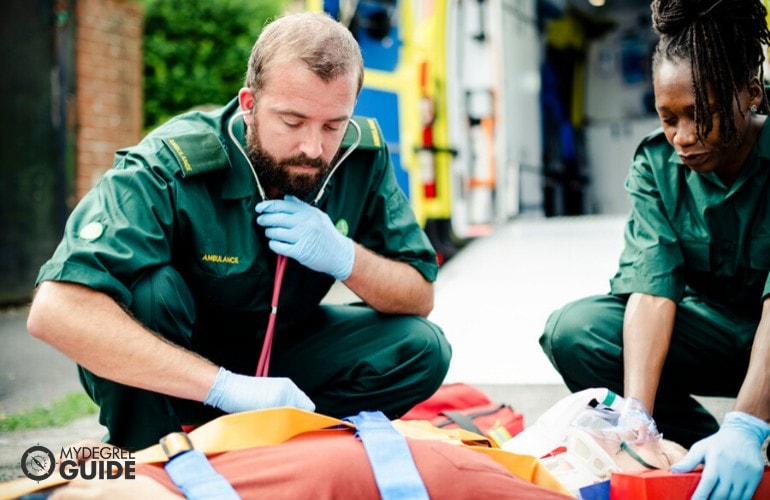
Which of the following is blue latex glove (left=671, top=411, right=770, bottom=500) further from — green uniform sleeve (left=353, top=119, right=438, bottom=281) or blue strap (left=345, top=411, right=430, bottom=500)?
green uniform sleeve (left=353, top=119, right=438, bottom=281)

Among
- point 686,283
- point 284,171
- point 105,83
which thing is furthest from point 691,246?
point 105,83

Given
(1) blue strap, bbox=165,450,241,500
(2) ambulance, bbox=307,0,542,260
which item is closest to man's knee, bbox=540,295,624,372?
(1) blue strap, bbox=165,450,241,500

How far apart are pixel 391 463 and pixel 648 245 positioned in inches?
39.6

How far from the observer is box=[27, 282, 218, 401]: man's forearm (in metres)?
1.52

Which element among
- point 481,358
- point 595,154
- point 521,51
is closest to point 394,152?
point 481,358

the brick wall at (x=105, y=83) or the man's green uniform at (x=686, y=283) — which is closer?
the man's green uniform at (x=686, y=283)

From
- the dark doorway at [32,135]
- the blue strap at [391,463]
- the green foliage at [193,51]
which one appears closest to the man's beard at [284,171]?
the blue strap at [391,463]

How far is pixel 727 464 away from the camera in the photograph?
141cm

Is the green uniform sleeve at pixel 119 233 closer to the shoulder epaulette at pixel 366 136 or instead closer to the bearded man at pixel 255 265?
the bearded man at pixel 255 265

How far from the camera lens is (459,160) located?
438 centimetres

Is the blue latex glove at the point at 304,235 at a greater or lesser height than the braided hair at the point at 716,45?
lesser

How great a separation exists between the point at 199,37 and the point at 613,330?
5.46 meters

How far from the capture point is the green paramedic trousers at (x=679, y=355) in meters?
1.92

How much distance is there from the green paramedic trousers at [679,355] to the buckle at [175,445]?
1071 millimetres
